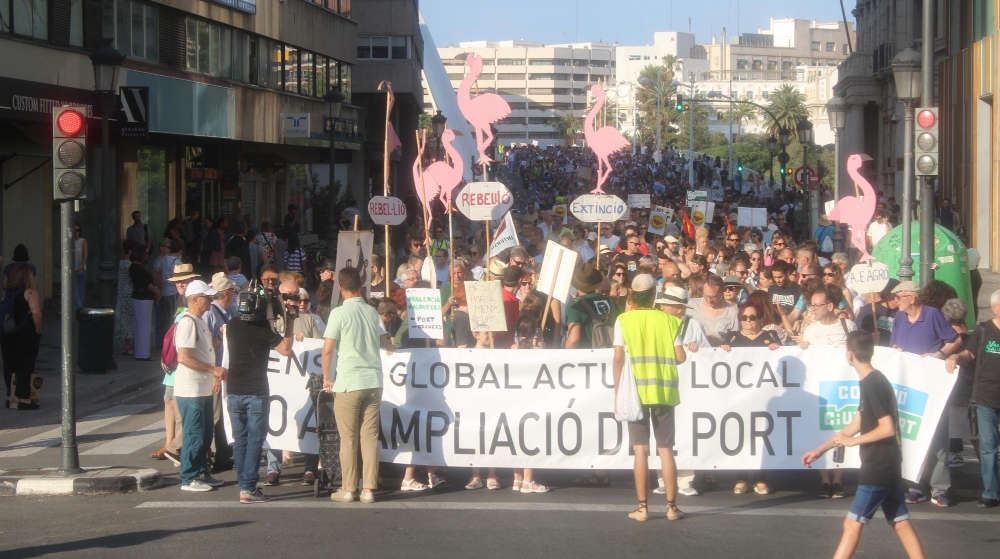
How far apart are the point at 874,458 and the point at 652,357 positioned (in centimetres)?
191

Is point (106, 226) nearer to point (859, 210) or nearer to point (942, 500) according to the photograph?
point (859, 210)

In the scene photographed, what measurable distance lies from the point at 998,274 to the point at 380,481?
2385 cm

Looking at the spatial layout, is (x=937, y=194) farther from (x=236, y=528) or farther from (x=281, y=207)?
(x=236, y=528)

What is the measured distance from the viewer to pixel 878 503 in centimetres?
676

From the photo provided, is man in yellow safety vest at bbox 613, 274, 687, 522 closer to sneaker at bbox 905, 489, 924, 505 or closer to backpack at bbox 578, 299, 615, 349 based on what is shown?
backpack at bbox 578, 299, 615, 349

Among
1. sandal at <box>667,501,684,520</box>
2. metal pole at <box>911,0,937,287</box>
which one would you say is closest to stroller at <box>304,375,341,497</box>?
sandal at <box>667,501,684,520</box>

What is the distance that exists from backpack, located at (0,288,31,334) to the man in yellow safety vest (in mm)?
7577

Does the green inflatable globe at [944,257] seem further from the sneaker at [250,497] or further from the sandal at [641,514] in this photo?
the sneaker at [250,497]

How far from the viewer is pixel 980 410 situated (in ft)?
29.5

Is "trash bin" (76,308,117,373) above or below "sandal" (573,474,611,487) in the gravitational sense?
above

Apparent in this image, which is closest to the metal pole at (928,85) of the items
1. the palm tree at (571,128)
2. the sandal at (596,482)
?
the sandal at (596,482)

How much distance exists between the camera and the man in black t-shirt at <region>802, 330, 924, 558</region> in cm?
666

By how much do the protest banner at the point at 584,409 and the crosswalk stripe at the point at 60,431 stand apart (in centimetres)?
328

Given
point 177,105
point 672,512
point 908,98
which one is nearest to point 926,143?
point 908,98
